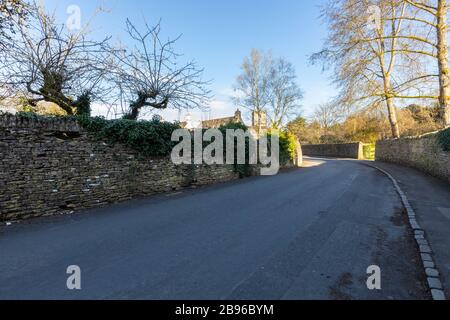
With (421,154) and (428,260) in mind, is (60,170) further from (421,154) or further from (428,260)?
(421,154)

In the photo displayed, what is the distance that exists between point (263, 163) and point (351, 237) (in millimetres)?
12583

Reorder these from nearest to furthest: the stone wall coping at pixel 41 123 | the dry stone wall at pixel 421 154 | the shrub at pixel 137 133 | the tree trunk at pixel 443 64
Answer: the stone wall coping at pixel 41 123 < the shrub at pixel 137 133 < the dry stone wall at pixel 421 154 < the tree trunk at pixel 443 64

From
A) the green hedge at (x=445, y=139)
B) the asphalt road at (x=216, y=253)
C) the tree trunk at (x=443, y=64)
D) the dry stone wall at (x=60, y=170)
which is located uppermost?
the tree trunk at (x=443, y=64)

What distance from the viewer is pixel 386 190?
949 centimetres

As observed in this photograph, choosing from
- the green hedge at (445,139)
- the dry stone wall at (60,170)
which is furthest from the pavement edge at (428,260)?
the dry stone wall at (60,170)

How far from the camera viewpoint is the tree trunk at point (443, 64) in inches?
551

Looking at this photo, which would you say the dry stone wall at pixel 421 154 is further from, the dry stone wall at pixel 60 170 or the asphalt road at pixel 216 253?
the dry stone wall at pixel 60 170

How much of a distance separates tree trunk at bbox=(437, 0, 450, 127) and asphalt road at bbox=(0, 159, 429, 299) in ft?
38.9

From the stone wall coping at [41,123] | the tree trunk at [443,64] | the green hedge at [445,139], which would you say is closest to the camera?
the stone wall coping at [41,123]

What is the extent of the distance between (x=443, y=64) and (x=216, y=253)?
1776 centimetres

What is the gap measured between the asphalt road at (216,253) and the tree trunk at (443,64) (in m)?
11.9

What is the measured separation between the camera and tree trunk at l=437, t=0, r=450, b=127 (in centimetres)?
1401

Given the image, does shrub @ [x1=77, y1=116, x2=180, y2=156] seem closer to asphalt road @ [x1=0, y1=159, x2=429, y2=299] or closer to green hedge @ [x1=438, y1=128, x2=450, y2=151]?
asphalt road @ [x1=0, y1=159, x2=429, y2=299]

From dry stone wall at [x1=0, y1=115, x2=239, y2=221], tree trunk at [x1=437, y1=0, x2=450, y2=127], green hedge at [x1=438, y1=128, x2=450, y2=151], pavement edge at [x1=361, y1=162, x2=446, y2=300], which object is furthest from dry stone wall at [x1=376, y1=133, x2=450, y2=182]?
dry stone wall at [x1=0, y1=115, x2=239, y2=221]
